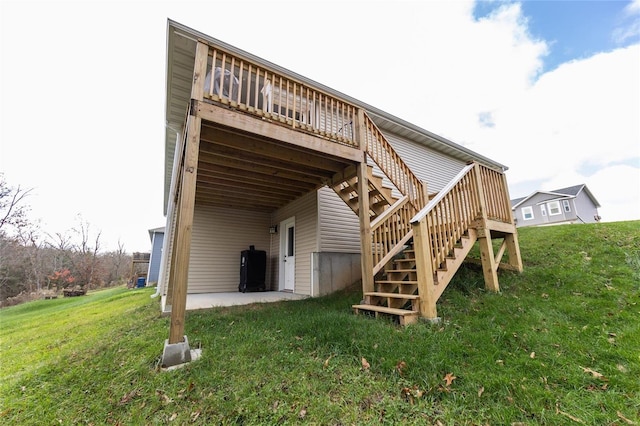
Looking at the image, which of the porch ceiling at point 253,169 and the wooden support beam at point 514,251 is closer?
the porch ceiling at point 253,169

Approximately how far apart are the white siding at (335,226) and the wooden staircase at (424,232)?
1101 mm

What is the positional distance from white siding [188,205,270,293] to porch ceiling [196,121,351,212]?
1.27 feet

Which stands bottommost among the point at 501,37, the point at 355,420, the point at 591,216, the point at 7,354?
the point at 7,354

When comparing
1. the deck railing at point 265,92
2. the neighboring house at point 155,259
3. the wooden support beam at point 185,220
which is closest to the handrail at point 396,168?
the deck railing at point 265,92

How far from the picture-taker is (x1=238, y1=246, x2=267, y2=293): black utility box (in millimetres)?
7887

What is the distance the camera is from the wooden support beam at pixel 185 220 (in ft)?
9.01

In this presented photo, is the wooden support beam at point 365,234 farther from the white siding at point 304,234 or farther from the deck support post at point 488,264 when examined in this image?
the white siding at point 304,234

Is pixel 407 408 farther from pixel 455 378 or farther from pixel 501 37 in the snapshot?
pixel 501 37

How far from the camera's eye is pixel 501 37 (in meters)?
8.14

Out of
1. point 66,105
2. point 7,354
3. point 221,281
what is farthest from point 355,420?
point 66,105

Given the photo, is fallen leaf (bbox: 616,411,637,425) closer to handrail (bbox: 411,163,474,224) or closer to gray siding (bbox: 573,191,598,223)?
handrail (bbox: 411,163,474,224)

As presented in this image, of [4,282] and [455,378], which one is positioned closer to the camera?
[455,378]

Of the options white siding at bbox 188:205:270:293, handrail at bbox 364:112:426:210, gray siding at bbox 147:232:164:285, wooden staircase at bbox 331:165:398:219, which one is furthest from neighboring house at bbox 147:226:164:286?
handrail at bbox 364:112:426:210

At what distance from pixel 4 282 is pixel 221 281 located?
1824 cm
